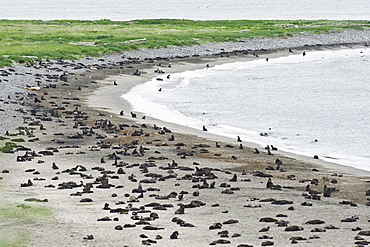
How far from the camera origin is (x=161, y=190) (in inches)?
848

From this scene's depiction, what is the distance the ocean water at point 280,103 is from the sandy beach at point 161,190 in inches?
134

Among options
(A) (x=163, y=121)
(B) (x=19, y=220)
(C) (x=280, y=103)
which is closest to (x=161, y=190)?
(B) (x=19, y=220)

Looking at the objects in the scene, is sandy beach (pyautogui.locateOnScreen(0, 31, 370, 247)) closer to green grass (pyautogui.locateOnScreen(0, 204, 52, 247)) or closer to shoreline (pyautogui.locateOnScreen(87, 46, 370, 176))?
green grass (pyautogui.locateOnScreen(0, 204, 52, 247))

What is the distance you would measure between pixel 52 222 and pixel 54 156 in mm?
9448

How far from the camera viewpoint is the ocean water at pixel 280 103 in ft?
115

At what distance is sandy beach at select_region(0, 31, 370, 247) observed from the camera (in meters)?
16.5

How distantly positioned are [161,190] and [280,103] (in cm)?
3158

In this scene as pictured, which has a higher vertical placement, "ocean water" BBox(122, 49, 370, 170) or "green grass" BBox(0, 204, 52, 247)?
"green grass" BBox(0, 204, 52, 247)

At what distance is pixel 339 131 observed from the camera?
1532 inches

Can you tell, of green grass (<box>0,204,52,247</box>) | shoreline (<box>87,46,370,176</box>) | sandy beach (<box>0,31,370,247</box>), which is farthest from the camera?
shoreline (<box>87,46,370,176</box>)

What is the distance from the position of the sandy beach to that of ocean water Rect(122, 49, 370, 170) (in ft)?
11.2

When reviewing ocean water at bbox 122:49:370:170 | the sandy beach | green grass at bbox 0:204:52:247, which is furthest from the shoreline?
green grass at bbox 0:204:52:247

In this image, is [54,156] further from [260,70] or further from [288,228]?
[260,70]

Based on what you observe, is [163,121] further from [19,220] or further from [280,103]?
[19,220]
